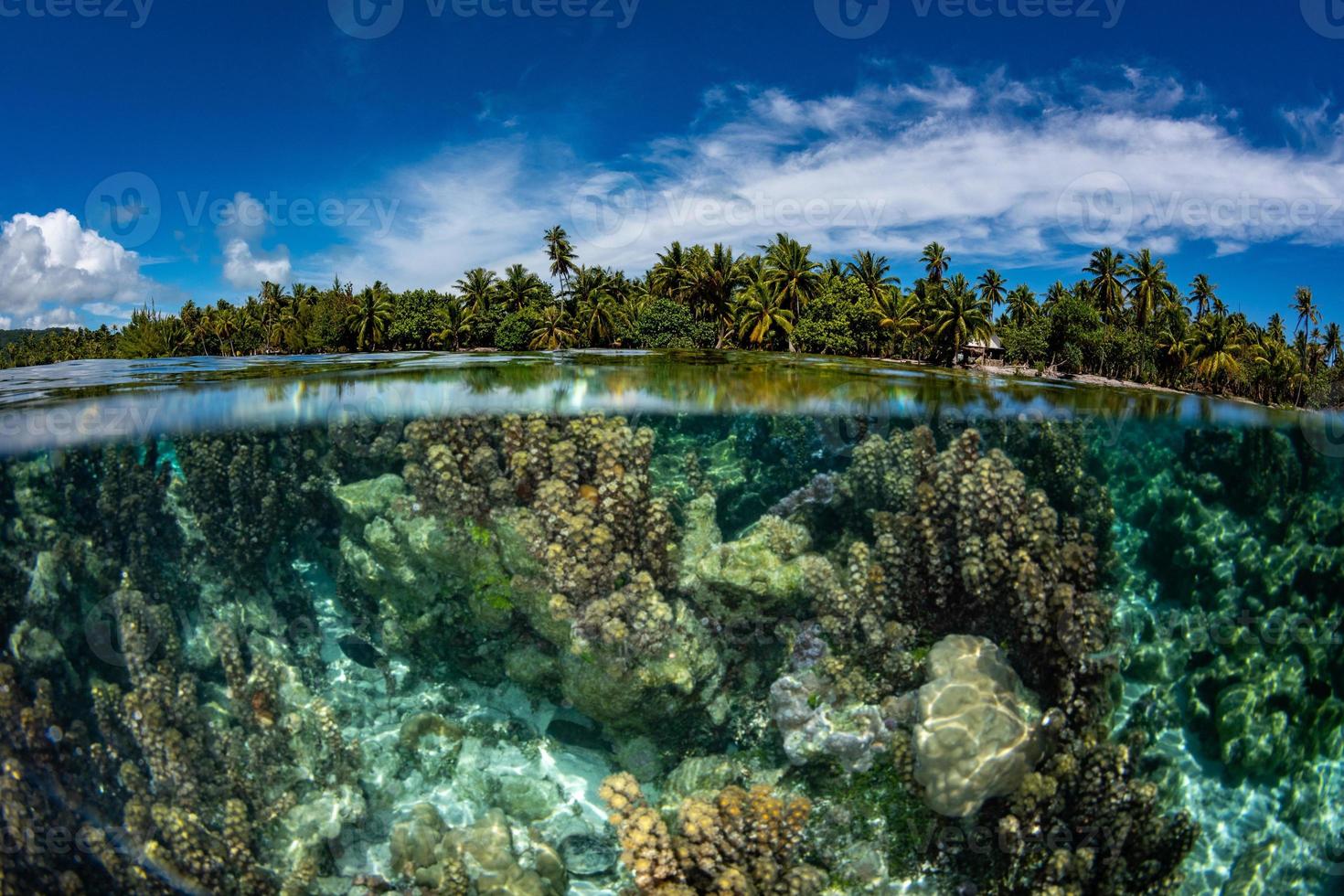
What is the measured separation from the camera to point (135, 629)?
8578 mm

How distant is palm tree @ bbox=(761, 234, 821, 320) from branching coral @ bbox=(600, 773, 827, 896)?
2965cm

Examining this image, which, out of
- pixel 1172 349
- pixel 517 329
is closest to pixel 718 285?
pixel 517 329

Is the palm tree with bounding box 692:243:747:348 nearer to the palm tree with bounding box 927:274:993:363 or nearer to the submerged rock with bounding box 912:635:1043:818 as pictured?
the palm tree with bounding box 927:274:993:363

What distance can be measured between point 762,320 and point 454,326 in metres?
17.3

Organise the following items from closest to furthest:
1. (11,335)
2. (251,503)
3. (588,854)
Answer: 1. (588,854)
2. (251,503)
3. (11,335)

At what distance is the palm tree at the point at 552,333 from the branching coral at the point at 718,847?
103ft

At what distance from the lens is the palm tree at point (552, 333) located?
37062mm

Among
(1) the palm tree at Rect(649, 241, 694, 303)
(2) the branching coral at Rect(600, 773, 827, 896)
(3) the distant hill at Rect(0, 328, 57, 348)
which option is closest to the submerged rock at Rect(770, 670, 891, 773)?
(2) the branching coral at Rect(600, 773, 827, 896)

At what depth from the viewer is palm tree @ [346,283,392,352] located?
135 feet

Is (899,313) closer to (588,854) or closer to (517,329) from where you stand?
(517,329)

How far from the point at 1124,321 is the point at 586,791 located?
169 ft

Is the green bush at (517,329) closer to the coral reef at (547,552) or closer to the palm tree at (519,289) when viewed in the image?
the palm tree at (519,289)

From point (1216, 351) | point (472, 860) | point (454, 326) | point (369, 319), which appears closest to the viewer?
point (472, 860)

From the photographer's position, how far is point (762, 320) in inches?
1249
